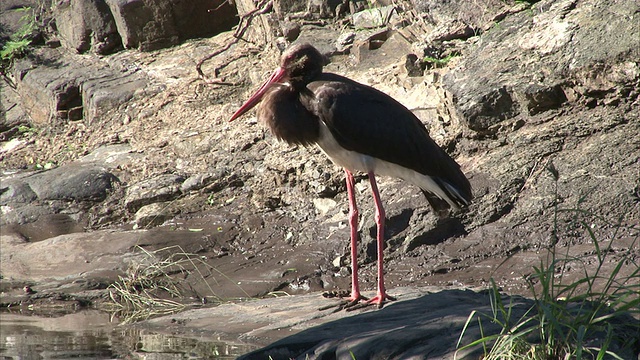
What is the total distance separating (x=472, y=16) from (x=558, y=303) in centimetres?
473

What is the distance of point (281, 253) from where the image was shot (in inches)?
249

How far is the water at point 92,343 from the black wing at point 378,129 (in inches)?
58.4

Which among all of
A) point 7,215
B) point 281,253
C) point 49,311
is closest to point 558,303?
point 281,253

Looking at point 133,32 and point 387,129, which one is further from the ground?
point 133,32

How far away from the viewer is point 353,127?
5074mm

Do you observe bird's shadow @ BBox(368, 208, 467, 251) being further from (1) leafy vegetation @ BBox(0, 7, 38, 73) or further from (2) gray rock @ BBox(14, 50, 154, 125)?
(1) leafy vegetation @ BBox(0, 7, 38, 73)

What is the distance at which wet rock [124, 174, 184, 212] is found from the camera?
737 centimetres

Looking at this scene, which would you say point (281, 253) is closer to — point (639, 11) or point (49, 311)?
point (49, 311)

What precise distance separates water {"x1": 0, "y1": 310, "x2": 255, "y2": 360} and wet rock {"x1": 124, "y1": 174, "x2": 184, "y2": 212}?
1957 millimetres

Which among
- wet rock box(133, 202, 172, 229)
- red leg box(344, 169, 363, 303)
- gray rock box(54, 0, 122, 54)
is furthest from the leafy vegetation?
red leg box(344, 169, 363, 303)

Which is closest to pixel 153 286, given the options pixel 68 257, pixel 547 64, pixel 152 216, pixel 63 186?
pixel 68 257

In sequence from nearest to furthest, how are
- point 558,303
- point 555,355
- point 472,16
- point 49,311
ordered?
point 555,355
point 558,303
point 49,311
point 472,16

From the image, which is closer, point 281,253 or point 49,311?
point 49,311

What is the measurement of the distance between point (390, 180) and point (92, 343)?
110 inches
